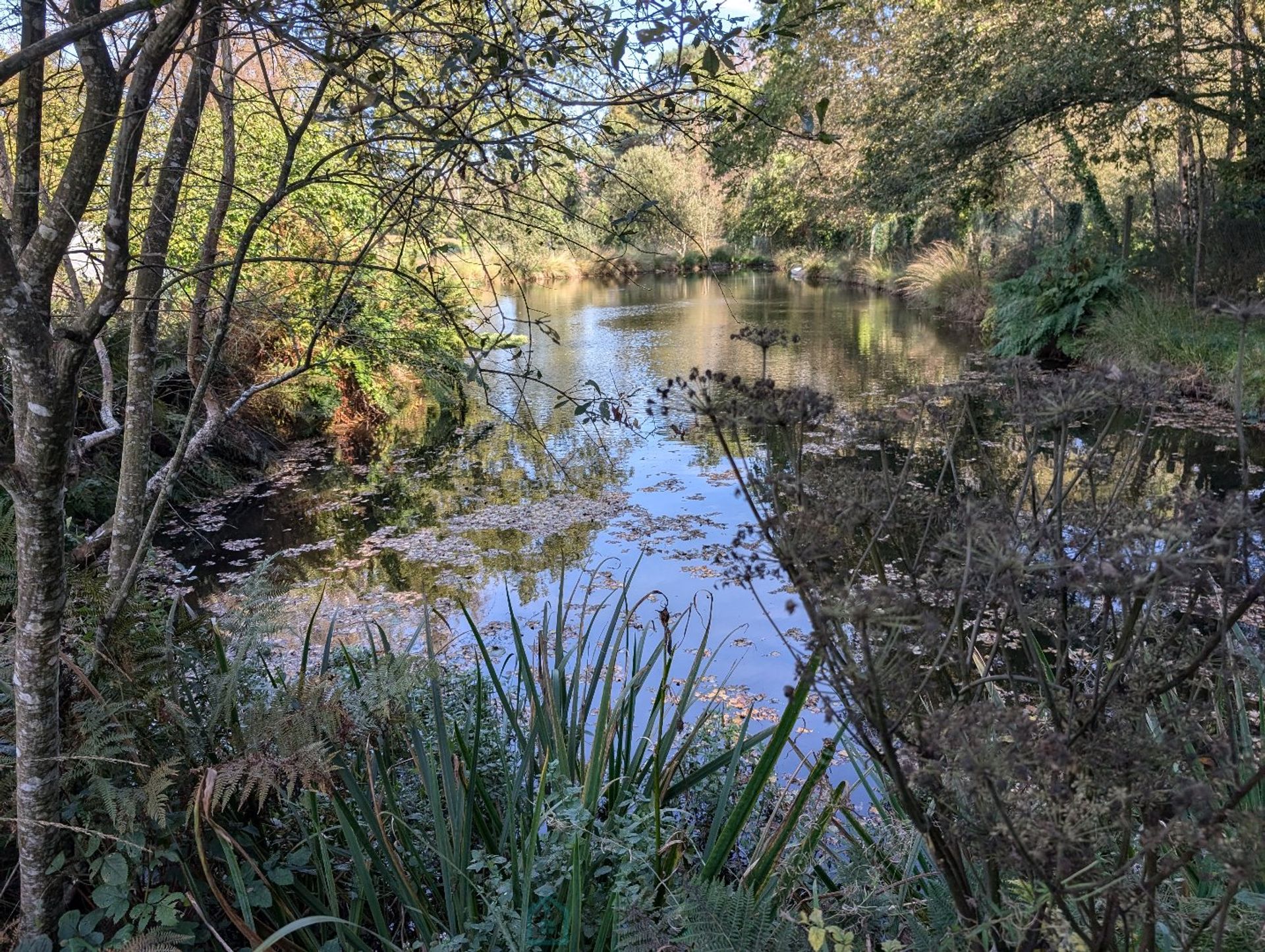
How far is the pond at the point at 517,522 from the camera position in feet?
15.8

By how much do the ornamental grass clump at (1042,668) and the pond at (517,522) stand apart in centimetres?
22

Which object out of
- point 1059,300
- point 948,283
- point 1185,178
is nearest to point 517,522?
point 1059,300

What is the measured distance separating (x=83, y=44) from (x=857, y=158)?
19.4 metres

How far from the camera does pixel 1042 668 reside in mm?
857

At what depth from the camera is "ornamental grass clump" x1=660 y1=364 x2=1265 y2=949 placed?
0.78 metres

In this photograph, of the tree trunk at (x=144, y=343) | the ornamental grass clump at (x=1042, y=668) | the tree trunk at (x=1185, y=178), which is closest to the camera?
the ornamental grass clump at (x=1042, y=668)

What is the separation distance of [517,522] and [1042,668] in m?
A: 6.00

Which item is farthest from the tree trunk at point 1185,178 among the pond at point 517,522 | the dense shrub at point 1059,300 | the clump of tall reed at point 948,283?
the pond at point 517,522

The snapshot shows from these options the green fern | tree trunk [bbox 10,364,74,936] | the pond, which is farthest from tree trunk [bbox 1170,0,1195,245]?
the green fern

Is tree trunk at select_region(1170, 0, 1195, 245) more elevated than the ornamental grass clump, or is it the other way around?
tree trunk at select_region(1170, 0, 1195, 245)

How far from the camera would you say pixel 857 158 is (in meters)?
18.8

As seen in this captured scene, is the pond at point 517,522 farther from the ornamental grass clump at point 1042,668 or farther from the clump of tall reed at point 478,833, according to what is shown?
the clump of tall reed at point 478,833

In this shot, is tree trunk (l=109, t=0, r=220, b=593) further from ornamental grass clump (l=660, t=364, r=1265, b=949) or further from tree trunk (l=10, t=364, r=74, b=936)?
ornamental grass clump (l=660, t=364, r=1265, b=949)

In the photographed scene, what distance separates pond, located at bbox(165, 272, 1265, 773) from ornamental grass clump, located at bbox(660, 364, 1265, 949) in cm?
22
